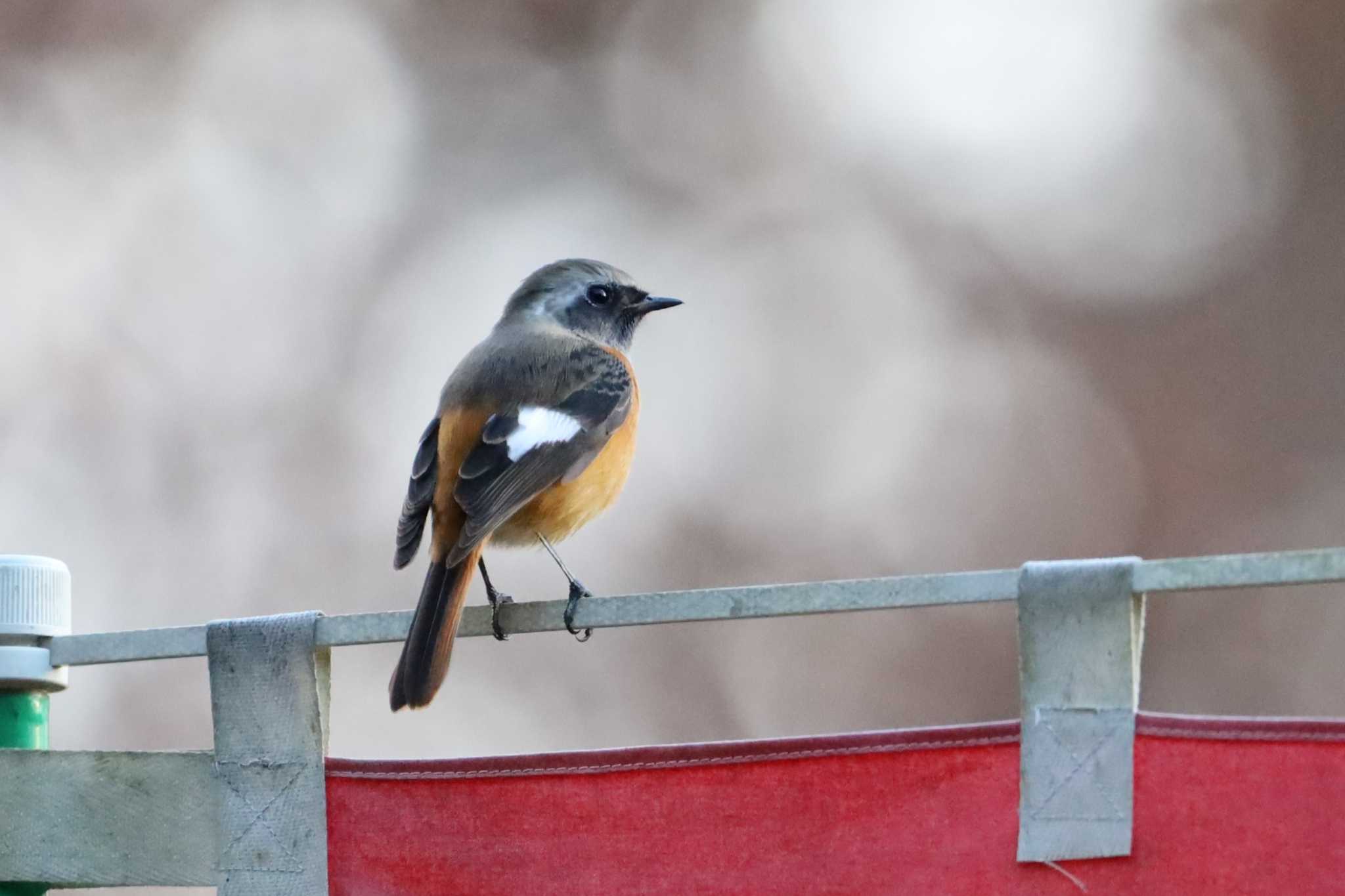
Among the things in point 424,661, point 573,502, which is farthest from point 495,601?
point 424,661

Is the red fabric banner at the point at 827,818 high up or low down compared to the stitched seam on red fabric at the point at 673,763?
down

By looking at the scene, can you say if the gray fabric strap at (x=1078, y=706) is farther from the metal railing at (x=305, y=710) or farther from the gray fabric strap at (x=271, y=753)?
the gray fabric strap at (x=271, y=753)

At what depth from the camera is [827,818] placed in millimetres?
2113

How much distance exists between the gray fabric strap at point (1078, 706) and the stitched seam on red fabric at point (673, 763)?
0.06 m

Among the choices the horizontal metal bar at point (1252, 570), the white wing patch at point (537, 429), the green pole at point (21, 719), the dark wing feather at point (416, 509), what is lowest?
the green pole at point (21, 719)

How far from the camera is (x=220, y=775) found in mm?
2398

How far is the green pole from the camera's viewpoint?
2.59 meters

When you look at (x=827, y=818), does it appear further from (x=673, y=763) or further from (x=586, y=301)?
(x=586, y=301)

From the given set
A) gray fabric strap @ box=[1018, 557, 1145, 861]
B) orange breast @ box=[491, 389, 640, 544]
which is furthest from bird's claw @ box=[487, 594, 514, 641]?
gray fabric strap @ box=[1018, 557, 1145, 861]

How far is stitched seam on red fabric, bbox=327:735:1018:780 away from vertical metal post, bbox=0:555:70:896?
1.86ft

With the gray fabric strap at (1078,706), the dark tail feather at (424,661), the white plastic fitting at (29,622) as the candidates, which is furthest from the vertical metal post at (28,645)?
the gray fabric strap at (1078,706)

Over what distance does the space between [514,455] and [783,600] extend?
2.04 m

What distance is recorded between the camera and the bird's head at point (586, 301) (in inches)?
213

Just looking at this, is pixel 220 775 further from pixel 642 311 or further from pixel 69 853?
pixel 642 311
